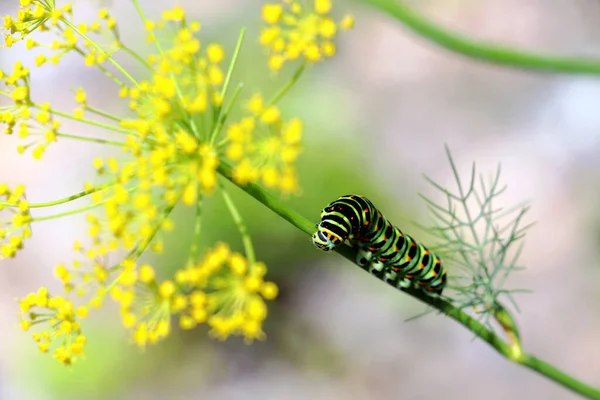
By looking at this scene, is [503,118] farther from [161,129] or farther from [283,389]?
[161,129]

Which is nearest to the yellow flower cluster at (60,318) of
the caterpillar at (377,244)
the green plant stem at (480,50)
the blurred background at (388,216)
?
the caterpillar at (377,244)

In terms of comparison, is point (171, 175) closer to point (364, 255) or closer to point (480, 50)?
point (364, 255)

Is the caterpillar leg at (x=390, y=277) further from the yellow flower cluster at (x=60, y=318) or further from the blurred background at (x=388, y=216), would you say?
the blurred background at (x=388, y=216)

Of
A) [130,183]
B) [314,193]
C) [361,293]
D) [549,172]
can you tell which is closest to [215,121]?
[130,183]

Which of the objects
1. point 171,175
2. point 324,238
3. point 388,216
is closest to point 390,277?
point 324,238

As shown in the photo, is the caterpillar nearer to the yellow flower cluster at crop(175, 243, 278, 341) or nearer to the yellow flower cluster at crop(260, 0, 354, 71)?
the yellow flower cluster at crop(175, 243, 278, 341)

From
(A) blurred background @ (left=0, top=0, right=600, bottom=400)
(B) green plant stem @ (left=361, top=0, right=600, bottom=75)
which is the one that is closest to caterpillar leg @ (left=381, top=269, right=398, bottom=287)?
(B) green plant stem @ (left=361, top=0, right=600, bottom=75)
